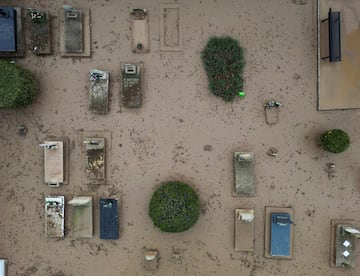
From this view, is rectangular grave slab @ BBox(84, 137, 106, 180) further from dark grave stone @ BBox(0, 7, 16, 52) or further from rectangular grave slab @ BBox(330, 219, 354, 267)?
rectangular grave slab @ BBox(330, 219, 354, 267)

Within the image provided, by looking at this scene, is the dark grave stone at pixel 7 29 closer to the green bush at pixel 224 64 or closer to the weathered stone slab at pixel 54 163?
the weathered stone slab at pixel 54 163

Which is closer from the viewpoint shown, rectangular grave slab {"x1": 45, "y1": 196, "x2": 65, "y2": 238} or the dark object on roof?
the dark object on roof

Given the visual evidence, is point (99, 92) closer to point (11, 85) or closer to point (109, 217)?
point (11, 85)

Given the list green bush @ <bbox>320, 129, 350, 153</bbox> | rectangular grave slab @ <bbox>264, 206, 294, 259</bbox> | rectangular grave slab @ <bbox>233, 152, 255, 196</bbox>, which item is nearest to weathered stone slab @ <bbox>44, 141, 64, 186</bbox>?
rectangular grave slab @ <bbox>233, 152, 255, 196</bbox>

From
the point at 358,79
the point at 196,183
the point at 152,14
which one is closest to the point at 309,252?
the point at 196,183

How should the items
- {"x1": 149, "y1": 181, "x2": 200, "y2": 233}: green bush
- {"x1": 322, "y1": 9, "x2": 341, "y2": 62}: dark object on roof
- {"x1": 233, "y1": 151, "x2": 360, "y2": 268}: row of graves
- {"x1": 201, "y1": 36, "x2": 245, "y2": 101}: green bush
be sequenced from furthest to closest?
{"x1": 233, "y1": 151, "x2": 360, "y2": 268}: row of graves
{"x1": 201, "y1": 36, "x2": 245, "y2": 101}: green bush
{"x1": 149, "y1": 181, "x2": 200, "y2": 233}: green bush
{"x1": 322, "y1": 9, "x2": 341, "y2": 62}: dark object on roof

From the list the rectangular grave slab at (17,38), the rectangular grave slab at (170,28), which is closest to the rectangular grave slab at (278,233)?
the rectangular grave slab at (170,28)
